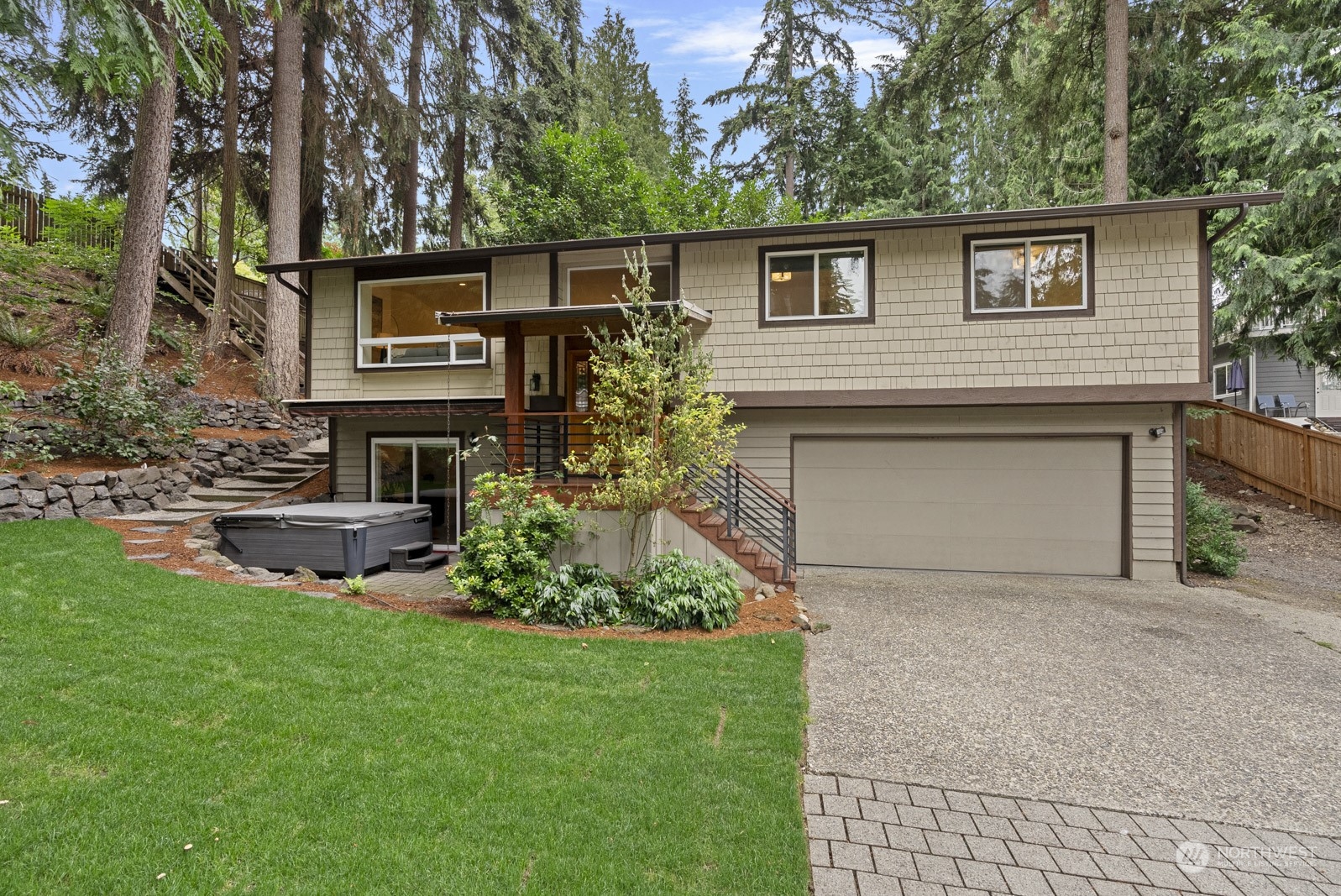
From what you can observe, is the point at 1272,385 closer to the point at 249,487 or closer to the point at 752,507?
the point at 752,507

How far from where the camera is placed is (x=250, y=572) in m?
7.39

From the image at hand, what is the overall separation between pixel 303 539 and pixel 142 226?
7982 mm

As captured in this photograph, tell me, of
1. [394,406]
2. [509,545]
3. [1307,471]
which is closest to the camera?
[509,545]

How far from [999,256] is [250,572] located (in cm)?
1004

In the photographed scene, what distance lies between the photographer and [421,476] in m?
10.8

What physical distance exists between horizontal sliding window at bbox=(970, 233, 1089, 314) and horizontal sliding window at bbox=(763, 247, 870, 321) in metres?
1.50

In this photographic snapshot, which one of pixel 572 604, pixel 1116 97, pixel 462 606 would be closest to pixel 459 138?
pixel 1116 97

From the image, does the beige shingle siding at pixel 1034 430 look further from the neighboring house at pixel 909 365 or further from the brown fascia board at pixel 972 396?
the brown fascia board at pixel 972 396

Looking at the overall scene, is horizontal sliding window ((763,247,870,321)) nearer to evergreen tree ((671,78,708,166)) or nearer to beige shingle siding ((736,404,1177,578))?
beige shingle siding ((736,404,1177,578))

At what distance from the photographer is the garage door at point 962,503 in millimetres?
8914

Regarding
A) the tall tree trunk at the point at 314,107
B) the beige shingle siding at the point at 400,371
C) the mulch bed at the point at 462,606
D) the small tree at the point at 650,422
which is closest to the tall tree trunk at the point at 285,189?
the tall tree trunk at the point at 314,107

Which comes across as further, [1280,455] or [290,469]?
[1280,455]

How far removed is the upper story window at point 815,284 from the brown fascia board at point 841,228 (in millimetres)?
375

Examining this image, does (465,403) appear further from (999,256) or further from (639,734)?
(999,256)
